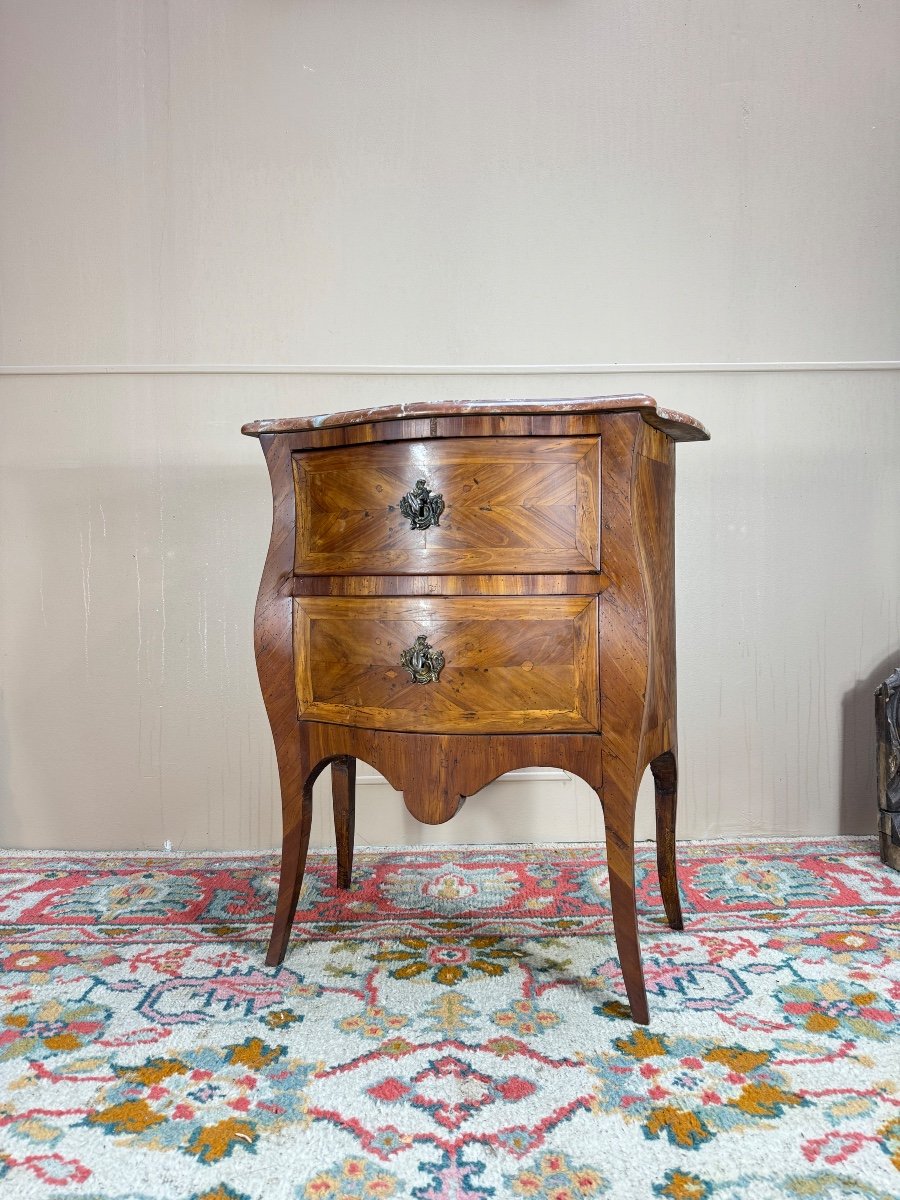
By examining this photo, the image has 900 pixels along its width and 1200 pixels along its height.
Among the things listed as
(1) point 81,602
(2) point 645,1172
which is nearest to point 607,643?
(2) point 645,1172

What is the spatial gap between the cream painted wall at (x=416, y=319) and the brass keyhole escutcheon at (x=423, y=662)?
0.98 metres

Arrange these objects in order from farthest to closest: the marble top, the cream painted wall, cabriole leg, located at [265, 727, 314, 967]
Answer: the cream painted wall < cabriole leg, located at [265, 727, 314, 967] < the marble top

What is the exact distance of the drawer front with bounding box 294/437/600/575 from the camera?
134 cm

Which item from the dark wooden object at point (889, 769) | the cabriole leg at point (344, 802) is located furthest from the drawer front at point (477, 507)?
the dark wooden object at point (889, 769)

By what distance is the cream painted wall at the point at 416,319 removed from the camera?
2195 mm

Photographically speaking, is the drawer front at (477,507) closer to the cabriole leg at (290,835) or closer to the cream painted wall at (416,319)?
the cabriole leg at (290,835)

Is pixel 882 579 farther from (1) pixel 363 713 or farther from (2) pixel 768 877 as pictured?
(1) pixel 363 713

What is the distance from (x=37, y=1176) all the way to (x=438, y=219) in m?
2.11

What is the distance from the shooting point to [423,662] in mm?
1365

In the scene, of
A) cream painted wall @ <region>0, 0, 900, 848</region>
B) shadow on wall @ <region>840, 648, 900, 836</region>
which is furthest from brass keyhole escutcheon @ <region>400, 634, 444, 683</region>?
shadow on wall @ <region>840, 648, 900, 836</region>

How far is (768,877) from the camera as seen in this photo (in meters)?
1.97

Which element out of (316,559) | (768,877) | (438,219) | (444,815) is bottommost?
(768,877)

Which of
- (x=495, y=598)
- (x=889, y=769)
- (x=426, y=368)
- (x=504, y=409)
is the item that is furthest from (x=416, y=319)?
(x=889, y=769)

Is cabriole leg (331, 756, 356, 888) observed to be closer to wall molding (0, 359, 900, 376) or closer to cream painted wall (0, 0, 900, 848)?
cream painted wall (0, 0, 900, 848)
